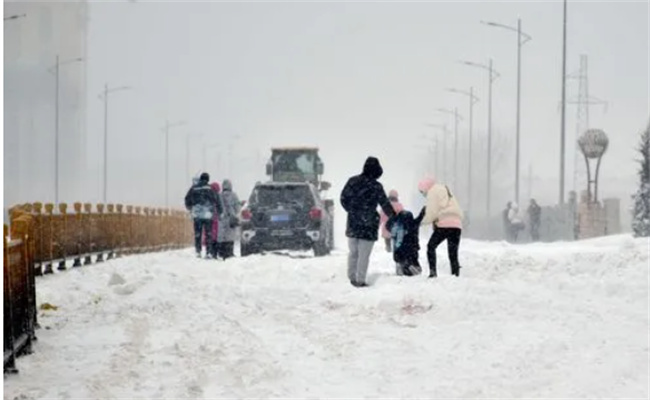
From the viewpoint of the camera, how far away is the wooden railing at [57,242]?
9.89 meters

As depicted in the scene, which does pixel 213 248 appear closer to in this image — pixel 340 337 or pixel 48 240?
pixel 48 240

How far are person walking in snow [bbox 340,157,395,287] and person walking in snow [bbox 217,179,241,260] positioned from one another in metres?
9.59

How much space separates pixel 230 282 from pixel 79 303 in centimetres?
341

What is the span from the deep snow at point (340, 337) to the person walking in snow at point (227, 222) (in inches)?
293

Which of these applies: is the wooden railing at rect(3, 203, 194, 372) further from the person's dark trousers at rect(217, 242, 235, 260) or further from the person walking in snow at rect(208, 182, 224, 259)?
the person's dark trousers at rect(217, 242, 235, 260)

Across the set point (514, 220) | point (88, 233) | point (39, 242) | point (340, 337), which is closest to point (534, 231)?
point (514, 220)

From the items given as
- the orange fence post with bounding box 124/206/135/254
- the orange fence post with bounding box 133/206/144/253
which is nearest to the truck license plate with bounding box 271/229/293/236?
the orange fence post with bounding box 124/206/135/254

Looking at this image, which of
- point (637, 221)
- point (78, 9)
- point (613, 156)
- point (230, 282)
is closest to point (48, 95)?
point (78, 9)

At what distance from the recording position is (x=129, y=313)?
1255 cm

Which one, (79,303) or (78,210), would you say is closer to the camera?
(79,303)

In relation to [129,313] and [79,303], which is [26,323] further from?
[79,303]

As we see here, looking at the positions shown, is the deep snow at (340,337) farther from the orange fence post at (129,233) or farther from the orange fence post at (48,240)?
the orange fence post at (129,233)

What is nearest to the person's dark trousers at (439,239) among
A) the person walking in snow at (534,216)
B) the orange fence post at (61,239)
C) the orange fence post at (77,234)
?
the orange fence post at (61,239)

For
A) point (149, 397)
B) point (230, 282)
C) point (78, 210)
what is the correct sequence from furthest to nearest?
point (78, 210)
point (230, 282)
point (149, 397)
